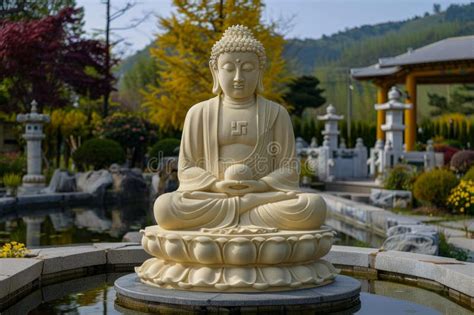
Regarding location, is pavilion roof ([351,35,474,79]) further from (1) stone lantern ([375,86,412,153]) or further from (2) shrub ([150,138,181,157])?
(2) shrub ([150,138,181,157])

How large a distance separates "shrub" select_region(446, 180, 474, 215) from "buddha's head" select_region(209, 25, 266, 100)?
610 centimetres

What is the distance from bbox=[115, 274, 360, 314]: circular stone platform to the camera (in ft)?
17.2

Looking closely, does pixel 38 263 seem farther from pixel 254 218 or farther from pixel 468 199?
pixel 468 199

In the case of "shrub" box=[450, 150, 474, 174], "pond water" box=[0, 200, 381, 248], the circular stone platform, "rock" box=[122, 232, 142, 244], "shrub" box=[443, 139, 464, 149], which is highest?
"shrub" box=[443, 139, 464, 149]

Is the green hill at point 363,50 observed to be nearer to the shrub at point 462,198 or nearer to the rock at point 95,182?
the rock at point 95,182

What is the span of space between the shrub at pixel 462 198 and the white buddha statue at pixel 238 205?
5.99m

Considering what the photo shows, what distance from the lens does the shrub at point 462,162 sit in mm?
17234

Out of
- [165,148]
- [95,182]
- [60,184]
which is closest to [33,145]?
[60,184]

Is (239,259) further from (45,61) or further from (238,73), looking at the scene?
(45,61)

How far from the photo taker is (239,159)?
20.6ft

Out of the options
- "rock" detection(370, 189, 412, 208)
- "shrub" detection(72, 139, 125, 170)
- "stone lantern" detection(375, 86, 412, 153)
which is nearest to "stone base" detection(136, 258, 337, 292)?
"rock" detection(370, 189, 412, 208)

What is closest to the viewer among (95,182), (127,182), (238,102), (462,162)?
(238,102)

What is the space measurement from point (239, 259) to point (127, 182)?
12.9 m

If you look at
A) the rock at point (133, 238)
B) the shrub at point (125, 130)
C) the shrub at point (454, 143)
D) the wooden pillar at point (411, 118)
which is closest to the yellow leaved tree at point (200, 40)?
the shrub at point (125, 130)
